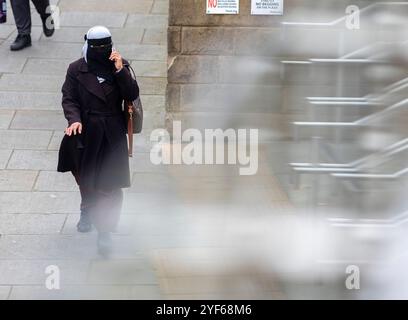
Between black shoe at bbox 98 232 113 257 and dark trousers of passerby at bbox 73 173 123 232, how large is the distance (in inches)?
1.6

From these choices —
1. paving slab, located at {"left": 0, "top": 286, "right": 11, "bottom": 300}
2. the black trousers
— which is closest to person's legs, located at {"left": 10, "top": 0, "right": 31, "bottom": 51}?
the black trousers

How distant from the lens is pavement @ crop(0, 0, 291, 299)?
7.51 metres

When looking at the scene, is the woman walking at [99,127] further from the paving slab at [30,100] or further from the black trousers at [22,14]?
the black trousers at [22,14]

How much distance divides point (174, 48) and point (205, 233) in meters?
2.77

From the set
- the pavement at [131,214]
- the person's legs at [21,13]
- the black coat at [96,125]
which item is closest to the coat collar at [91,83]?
the black coat at [96,125]

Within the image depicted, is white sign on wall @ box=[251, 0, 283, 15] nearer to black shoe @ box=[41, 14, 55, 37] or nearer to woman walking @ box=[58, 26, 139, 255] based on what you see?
woman walking @ box=[58, 26, 139, 255]

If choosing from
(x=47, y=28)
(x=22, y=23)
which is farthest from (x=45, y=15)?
(x=22, y=23)

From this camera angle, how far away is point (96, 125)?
780 centimetres

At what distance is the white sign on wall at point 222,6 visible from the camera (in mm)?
10211

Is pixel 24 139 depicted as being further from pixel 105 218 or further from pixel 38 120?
pixel 105 218

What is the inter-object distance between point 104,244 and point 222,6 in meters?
3.44

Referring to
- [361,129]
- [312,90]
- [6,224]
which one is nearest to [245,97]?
[312,90]

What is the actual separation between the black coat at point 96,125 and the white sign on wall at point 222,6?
2.64 meters
